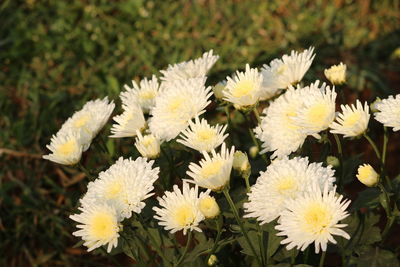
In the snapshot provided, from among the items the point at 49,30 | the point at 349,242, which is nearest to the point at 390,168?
the point at 349,242

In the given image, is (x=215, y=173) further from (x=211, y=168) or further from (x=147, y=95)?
(x=147, y=95)

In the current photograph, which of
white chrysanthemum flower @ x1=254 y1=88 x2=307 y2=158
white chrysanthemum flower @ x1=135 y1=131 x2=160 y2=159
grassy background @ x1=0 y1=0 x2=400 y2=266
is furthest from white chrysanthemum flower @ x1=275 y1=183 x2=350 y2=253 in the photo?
grassy background @ x1=0 y1=0 x2=400 y2=266

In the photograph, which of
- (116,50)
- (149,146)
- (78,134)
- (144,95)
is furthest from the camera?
(116,50)

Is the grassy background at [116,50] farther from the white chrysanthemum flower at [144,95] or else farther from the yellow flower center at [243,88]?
the yellow flower center at [243,88]

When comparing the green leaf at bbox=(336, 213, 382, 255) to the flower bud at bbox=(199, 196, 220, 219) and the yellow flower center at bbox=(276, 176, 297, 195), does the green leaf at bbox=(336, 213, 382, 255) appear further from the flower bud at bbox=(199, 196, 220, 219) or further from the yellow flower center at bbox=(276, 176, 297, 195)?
the flower bud at bbox=(199, 196, 220, 219)

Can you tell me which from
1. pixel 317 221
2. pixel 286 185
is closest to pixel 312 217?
pixel 317 221

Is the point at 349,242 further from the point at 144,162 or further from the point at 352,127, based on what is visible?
the point at 144,162
